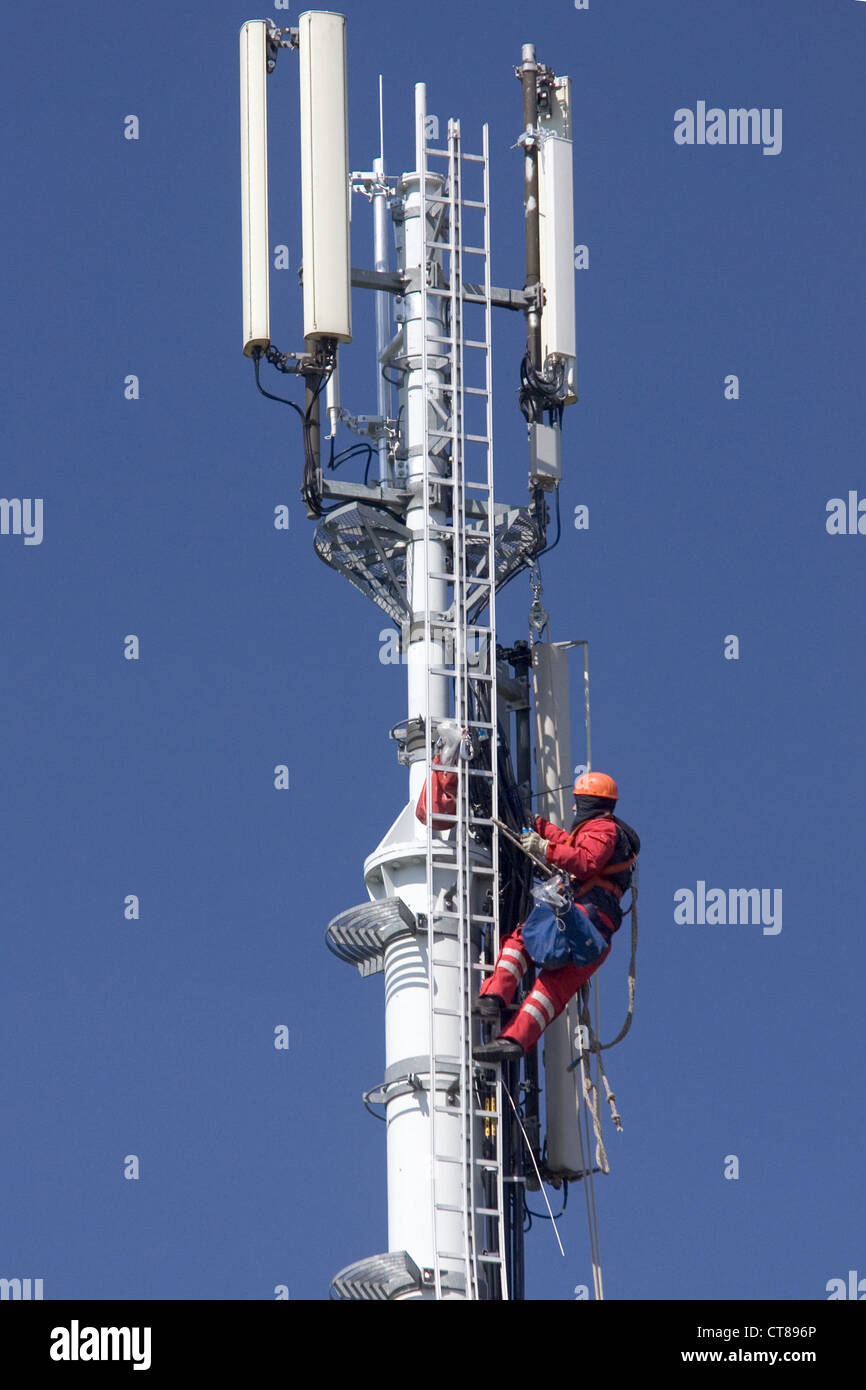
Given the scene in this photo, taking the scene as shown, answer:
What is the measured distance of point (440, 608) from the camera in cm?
4056

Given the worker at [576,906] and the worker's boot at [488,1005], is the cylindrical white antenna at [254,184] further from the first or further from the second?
the worker's boot at [488,1005]

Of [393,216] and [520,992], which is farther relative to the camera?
[393,216]

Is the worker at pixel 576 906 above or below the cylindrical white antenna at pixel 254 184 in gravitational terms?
below

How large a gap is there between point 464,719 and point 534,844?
187 cm

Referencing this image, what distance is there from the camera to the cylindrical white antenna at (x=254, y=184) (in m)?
41.0

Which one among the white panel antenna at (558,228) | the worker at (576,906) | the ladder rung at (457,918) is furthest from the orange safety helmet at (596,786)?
the white panel antenna at (558,228)

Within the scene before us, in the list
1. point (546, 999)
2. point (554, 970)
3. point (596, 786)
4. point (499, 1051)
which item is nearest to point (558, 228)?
point (596, 786)

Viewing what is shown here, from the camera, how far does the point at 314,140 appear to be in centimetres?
4088

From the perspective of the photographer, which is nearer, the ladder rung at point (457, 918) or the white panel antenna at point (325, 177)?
the ladder rung at point (457, 918)

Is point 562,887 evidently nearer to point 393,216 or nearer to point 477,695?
point 477,695

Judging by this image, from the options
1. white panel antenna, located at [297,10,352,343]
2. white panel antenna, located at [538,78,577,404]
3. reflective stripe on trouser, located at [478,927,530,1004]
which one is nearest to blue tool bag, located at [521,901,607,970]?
reflective stripe on trouser, located at [478,927,530,1004]
